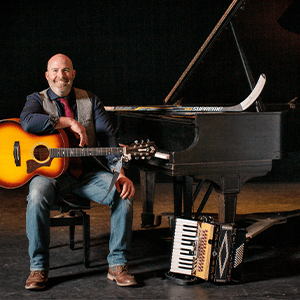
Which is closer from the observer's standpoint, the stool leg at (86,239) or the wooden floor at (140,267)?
the wooden floor at (140,267)

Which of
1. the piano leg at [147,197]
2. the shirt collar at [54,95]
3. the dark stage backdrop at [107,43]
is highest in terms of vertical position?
the dark stage backdrop at [107,43]

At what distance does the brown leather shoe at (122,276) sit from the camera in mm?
2830

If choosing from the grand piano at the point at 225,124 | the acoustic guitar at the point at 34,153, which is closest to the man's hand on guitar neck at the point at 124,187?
the acoustic guitar at the point at 34,153

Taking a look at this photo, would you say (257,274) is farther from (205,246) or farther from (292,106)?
(292,106)

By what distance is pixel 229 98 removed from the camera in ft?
13.4

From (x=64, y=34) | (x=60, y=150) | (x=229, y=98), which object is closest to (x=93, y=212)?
(x=229, y=98)

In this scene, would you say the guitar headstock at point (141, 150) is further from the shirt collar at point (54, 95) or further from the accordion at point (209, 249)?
the shirt collar at point (54, 95)

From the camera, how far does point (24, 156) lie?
2.89 m

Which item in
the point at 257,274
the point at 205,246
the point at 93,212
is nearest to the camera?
the point at 205,246

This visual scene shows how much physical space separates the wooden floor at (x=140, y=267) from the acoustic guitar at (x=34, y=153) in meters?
0.66

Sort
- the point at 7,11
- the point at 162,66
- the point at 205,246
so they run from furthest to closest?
the point at 162,66
the point at 7,11
the point at 205,246

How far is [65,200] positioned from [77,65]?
3614 millimetres

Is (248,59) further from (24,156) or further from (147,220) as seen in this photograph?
(24,156)

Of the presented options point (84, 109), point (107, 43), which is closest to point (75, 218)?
point (84, 109)
